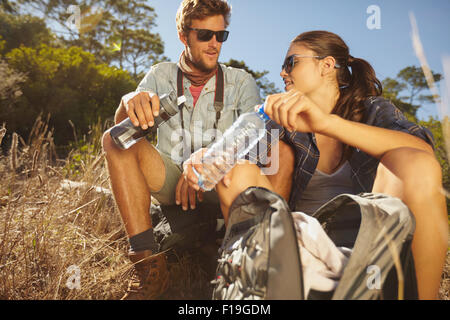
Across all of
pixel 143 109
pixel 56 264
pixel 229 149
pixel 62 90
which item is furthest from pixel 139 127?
pixel 62 90

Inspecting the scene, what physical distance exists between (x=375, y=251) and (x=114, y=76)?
992cm

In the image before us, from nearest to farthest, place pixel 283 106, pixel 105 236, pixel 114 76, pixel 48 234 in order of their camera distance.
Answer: pixel 283 106
pixel 48 234
pixel 105 236
pixel 114 76

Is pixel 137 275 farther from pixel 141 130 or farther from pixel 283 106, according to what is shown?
pixel 283 106

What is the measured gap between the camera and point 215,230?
268 centimetres

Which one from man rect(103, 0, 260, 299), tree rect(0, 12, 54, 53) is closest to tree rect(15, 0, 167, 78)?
tree rect(0, 12, 54, 53)

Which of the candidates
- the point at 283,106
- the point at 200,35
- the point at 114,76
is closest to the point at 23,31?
the point at 114,76

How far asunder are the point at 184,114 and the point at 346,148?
1.38 m

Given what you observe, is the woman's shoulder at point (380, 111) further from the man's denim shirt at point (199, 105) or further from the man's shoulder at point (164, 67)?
the man's shoulder at point (164, 67)

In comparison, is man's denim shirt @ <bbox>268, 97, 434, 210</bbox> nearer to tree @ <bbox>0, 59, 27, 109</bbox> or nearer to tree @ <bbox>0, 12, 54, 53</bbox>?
tree @ <bbox>0, 59, 27, 109</bbox>

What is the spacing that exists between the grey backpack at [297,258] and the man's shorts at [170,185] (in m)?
1.18

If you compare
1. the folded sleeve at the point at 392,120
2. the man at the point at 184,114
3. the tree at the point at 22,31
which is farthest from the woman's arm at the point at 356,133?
the tree at the point at 22,31

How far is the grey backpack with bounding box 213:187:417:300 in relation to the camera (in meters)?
1.08

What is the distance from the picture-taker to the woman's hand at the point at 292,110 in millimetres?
1521

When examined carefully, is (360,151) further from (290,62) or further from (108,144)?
(108,144)
